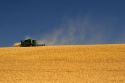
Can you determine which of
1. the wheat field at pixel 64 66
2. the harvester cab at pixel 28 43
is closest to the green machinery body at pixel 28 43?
the harvester cab at pixel 28 43

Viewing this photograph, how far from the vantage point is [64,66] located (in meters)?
19.9

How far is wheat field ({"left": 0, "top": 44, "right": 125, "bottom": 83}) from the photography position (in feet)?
54.8

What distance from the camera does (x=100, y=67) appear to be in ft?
63.6

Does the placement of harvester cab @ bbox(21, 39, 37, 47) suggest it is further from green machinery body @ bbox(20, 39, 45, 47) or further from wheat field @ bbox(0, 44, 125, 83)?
wheat field @ bbox(0, 44, 125, 83)

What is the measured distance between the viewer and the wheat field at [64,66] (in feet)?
54.8

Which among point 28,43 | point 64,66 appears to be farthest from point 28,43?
point 64,66

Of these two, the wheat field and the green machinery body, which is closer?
the wheat field

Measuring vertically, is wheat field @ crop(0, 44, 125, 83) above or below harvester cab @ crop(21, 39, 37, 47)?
below

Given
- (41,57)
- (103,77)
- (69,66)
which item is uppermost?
(41,57)

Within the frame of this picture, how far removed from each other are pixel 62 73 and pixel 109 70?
2.39 metres

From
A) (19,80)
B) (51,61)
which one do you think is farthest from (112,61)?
(19,80)

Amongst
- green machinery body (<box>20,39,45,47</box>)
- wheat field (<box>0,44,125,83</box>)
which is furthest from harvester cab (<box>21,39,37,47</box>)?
wheat field (<box>0,44,125,83</box>)

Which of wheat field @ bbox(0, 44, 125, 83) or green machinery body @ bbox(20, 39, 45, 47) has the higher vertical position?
green machinery body @ bbox(20, 39, 45, 47)

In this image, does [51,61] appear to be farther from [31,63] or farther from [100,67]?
[100,67]
